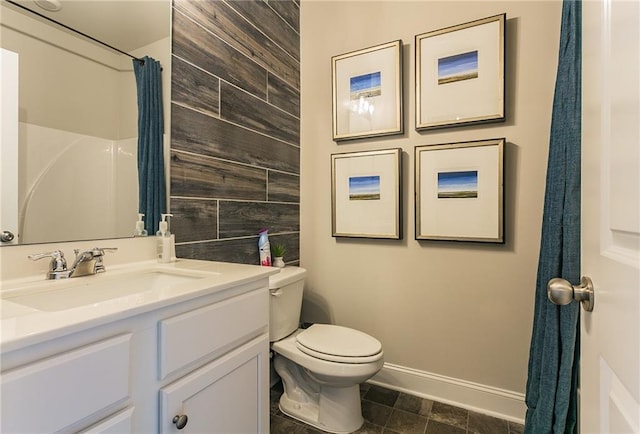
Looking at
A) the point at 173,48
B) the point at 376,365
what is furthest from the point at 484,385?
the point at 173,48

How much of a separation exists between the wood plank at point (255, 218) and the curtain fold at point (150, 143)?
0.33 m

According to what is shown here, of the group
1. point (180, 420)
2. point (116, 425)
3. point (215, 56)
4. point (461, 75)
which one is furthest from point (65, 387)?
point (461, 75)

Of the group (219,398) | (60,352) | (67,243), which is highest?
(67,243)

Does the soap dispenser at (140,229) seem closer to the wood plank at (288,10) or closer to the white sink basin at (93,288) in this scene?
the white sink basin at (93,288)

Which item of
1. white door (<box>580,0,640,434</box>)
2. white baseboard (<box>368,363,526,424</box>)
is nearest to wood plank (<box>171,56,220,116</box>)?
white door (<box>580,0,640,434</box>)

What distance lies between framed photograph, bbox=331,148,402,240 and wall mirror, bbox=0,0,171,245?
112 centimetres

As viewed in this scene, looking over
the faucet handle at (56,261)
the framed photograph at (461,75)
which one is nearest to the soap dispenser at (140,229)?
the faucet handle at (56,261)

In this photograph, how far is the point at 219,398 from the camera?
3.01 ft

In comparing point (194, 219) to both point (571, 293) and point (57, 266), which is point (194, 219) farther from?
point (571, 293)

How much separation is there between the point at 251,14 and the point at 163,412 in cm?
192

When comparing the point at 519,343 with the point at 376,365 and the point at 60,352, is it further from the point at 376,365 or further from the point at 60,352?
the point at 60,352

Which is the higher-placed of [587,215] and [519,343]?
[587,215]

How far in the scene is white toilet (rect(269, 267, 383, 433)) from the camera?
4.64ft

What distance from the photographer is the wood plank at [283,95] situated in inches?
75.9
